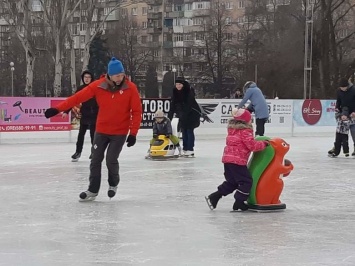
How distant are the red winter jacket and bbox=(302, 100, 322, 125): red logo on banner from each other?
1364 cm

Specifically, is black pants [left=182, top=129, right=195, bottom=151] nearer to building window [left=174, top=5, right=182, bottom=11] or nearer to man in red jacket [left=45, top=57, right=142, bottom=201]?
man in red jacket [left=45, top=57, right=142, bottom=201]

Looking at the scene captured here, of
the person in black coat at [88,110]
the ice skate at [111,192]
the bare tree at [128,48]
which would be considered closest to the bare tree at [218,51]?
the bare tree at [128,48]

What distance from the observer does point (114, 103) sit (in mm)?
6227

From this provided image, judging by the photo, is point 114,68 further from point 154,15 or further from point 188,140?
point 154,15

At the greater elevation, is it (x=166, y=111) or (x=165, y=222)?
(x=166, y=111)

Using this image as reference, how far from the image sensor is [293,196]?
704 centimetres

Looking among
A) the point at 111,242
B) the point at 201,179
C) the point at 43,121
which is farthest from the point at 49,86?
the point at 111,242

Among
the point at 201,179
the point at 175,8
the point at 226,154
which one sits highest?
the point at 175,8

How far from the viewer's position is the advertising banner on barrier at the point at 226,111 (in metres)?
17.8

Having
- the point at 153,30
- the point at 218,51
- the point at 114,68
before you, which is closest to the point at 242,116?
the point at 114,68

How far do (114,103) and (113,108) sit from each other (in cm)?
5

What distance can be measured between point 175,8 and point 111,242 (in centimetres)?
7778

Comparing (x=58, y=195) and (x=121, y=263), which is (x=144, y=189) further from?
(x=121, y=263)

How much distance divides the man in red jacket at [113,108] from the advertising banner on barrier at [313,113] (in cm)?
1328
